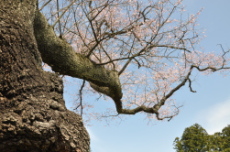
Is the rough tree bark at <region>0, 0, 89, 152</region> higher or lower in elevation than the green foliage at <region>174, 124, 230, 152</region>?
lower

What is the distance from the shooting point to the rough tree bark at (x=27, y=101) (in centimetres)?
237

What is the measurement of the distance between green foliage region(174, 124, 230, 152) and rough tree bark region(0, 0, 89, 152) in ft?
48.2

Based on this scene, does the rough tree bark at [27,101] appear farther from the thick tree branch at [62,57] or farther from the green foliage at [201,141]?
the green foliage at [201,141]

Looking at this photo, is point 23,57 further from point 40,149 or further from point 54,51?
point 54,51

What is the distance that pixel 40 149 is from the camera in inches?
98.3

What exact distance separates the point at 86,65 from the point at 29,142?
3.22m

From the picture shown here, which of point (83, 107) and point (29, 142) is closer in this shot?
point (29, 142)

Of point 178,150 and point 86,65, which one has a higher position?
point 178,150

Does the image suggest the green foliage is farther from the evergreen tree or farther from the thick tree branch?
the thick tree branch

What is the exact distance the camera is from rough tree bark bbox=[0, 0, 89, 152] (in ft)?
7.77

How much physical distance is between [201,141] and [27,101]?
15545mm

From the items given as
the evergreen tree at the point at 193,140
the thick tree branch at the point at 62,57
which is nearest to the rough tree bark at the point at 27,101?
the thick tree branch at the point at 62,57

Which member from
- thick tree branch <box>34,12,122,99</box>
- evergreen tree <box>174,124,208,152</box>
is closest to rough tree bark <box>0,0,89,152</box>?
thick tree branch <box>34,12,122,99</box>

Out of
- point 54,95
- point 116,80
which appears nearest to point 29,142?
point 54,95
